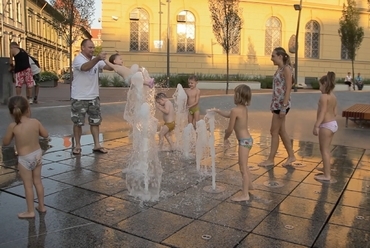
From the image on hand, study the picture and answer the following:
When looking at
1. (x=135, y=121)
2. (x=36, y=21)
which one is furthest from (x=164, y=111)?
(x=36, y=21)

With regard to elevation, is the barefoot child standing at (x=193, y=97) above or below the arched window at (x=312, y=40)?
below

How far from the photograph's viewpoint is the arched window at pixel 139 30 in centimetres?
2627

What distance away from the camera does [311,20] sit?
29.7 metres

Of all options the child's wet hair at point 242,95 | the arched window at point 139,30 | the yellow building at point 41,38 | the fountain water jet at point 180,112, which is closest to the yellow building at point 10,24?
the yellow building at point 41,38

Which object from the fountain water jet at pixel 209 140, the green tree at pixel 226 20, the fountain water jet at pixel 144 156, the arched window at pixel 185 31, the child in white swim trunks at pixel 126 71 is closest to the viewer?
the fountain water jet at pixel 144 156

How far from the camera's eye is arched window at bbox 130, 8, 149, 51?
86.2 ft

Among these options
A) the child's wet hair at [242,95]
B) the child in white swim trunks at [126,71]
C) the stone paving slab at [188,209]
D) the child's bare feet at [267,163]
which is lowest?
the stone paving slab at [188,209]

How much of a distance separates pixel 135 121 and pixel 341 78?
27.7m

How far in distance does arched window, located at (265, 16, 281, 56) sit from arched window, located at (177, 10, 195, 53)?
18.9ft

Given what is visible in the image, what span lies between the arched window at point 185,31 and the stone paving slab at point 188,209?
71.8 ft

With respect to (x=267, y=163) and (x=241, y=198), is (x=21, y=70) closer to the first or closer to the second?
(x=267, y=163)

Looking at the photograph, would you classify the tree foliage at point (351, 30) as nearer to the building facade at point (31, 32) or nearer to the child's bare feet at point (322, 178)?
the child's bare feet at point (322, 178)

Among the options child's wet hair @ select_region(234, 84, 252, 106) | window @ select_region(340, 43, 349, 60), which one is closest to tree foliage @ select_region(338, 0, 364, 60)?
window @ select_region(340, 43, 349, 60)

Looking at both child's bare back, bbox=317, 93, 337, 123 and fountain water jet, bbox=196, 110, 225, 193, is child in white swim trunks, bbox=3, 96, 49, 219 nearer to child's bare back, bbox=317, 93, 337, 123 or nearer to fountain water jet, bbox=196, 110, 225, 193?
fountain water jet, bbox=196, 110, 225, 193
